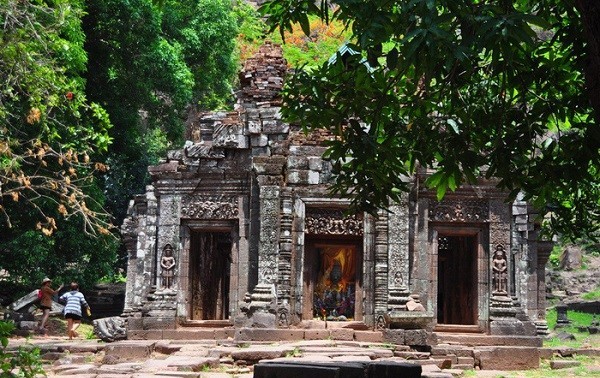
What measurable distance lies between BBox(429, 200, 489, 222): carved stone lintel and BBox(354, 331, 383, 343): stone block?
2931mm

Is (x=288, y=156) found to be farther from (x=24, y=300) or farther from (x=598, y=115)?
(x=598, y=115)

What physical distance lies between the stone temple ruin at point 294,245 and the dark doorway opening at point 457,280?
0.10m

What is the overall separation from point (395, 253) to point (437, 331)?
6.73 feet

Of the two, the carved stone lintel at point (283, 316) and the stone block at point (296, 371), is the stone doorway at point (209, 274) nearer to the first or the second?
the carved stone lintel at point (283, 316)

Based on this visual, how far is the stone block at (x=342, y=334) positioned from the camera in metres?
14.7

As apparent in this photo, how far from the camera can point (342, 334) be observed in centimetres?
1475

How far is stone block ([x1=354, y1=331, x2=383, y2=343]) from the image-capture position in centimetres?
1473

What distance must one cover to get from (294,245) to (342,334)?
1.99 meters

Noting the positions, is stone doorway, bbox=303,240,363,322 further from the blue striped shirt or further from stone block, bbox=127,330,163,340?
the blue striped shirt

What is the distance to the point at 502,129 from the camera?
251 inches

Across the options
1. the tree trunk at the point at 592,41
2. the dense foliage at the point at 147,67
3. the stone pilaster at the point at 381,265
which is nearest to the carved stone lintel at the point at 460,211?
the stone pilaster at the point at 381,265

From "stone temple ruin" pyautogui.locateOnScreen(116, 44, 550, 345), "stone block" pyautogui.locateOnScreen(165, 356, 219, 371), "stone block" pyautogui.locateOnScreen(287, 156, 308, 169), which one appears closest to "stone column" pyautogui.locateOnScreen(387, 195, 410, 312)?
"stone temple ruin" pyautogui.locateOnScreen(116, 44, 550, 345)

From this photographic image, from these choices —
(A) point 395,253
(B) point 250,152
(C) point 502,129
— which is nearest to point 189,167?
(B) point 250,152

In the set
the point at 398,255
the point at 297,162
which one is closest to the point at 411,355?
the point at 398,255
